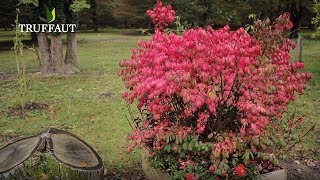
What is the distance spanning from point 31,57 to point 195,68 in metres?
20.4

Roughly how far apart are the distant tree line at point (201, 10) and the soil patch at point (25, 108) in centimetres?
794

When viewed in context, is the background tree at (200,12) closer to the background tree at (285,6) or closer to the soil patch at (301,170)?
the background tree at (285,6)

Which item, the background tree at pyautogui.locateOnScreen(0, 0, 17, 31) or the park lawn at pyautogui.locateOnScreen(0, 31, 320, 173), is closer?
the park lawn at pyautogui.locateOnScreen(0, 31, 320, 173)

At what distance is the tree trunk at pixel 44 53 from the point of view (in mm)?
15625

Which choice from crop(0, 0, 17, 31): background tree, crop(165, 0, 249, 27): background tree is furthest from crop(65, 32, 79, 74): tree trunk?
crop(0, 0, 17, 31): background tree

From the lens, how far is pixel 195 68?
483cm

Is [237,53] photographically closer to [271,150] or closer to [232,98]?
[232,98]

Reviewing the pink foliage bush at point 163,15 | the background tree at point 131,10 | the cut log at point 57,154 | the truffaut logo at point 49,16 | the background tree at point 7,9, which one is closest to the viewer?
the cut log at point 57,154

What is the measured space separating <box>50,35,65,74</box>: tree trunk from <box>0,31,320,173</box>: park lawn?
0.74 m

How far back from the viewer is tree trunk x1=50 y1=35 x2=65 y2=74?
1561cm

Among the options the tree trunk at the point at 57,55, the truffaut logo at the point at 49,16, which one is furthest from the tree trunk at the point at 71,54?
the truffaut logo at the point at 49,16

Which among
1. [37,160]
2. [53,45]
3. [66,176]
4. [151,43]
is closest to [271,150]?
[151,43]

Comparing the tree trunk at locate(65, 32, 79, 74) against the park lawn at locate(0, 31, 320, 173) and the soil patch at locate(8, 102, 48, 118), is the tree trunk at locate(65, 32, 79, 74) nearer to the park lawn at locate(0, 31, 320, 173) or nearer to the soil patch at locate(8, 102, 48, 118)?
the park lawn at locate(0, 31, 320, 173)

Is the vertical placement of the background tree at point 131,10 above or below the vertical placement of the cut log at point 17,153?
above
